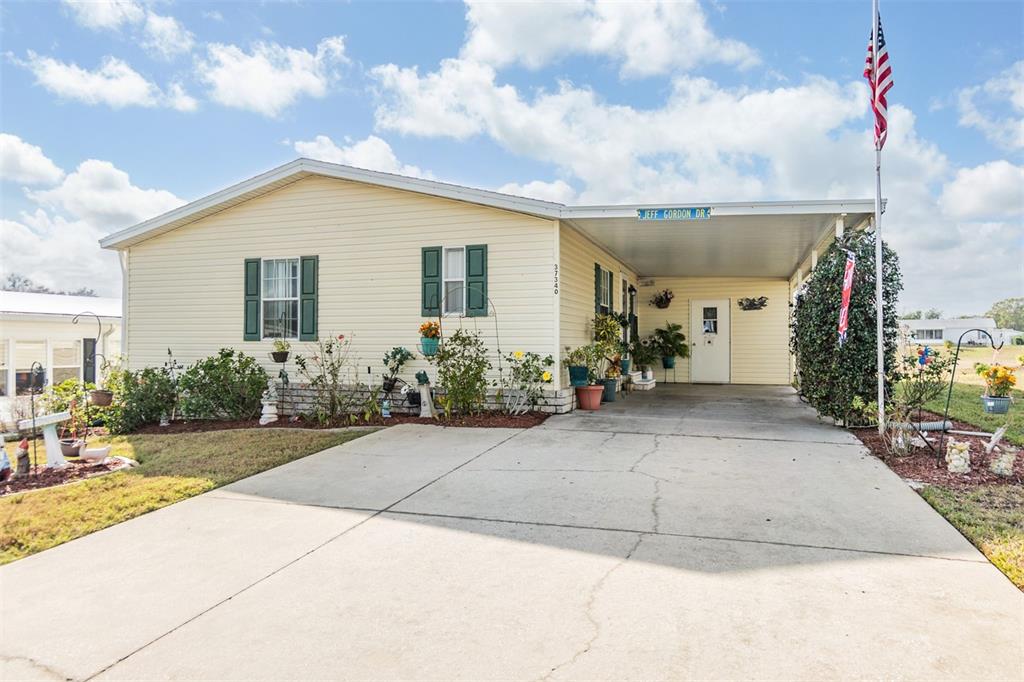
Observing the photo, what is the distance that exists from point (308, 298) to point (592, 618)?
326 inches

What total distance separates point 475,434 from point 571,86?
8074mm

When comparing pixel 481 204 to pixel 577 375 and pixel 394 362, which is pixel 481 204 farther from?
pixel 577 375

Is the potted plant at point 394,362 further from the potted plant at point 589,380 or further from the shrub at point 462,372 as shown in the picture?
the potted plant at point 589,380

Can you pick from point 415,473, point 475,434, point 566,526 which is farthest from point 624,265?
point 566,526

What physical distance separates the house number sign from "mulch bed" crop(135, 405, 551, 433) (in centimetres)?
319

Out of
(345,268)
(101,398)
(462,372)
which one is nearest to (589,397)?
(462,372)

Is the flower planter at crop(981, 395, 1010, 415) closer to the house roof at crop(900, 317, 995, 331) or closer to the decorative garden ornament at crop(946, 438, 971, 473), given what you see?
the decorative garden ornament at crop(946, 438, 971, 473)

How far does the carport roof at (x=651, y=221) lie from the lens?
289 inches

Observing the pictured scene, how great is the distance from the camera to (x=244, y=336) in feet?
32.6

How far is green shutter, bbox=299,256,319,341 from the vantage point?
9484mm

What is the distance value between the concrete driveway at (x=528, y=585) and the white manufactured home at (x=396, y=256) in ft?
12.9

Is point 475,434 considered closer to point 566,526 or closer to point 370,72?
point 566,526

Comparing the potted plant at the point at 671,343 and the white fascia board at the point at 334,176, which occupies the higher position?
the white fascia board at the point at 334,176

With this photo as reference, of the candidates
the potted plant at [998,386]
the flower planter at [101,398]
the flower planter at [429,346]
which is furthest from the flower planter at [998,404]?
the flower planter at [101,398]
